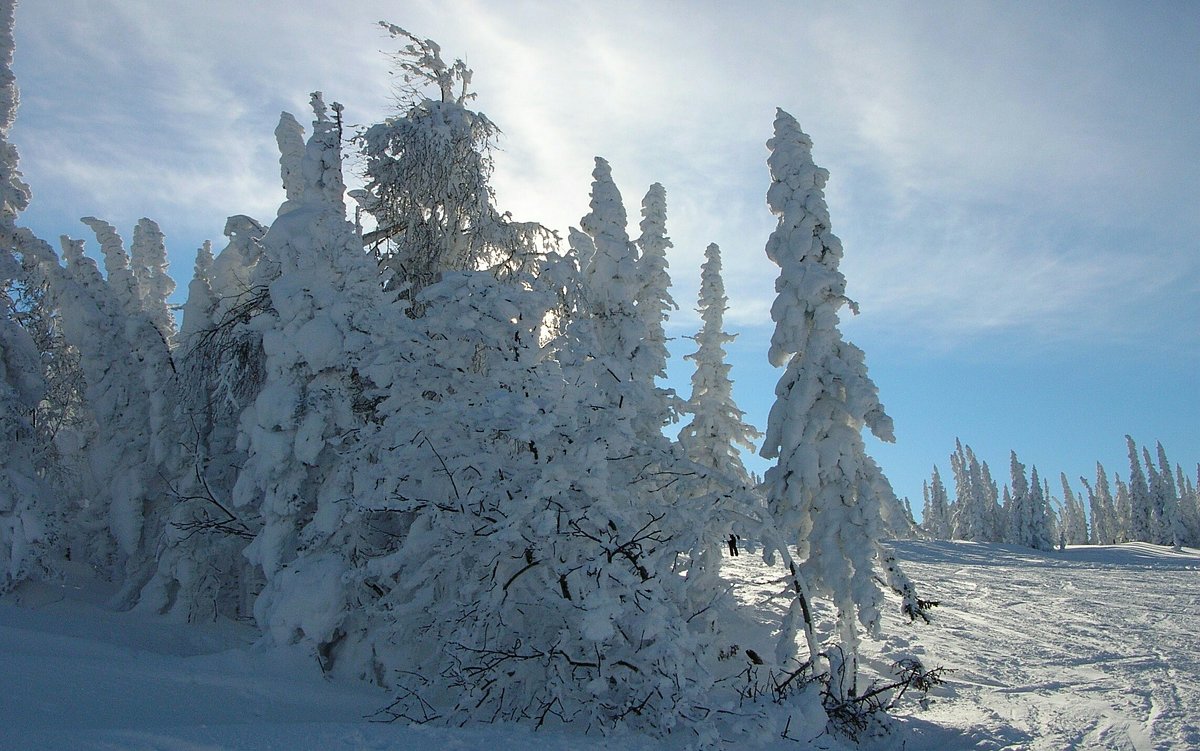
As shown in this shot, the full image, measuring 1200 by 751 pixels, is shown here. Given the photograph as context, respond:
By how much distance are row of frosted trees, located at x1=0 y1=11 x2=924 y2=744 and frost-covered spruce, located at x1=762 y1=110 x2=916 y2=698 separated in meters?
0.05

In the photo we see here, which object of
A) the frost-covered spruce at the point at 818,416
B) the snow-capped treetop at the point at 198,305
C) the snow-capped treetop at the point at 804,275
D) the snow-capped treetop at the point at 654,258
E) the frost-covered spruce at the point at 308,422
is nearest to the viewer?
the frost-covered spruce at the point at 308,422

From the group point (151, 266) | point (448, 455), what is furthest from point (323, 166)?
point (151, 266)

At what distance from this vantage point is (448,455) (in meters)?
7.83

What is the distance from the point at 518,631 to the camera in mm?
7340

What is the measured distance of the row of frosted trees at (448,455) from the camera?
6.83 meters

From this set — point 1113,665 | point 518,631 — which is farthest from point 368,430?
point 1113,665

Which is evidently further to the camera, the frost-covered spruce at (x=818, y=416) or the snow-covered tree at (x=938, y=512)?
the snow-covered tree at (x=938, y=512)

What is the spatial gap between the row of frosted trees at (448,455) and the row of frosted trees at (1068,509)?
64.6 meters

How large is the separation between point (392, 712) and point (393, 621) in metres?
1.31

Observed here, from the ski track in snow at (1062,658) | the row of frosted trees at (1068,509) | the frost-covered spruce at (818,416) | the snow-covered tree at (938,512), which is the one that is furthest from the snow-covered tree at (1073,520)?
the frost-covered spruce at (818,416)

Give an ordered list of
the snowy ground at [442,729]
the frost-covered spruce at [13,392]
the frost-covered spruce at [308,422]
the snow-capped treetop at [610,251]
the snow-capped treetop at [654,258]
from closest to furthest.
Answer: the snowy ground at [442,729] → the frost-covered spruce at [308,422] → the frost-covered spruce at [13,392] → the snow-capped treetop at [610,251] → the snow-capped treetop at [654,258]

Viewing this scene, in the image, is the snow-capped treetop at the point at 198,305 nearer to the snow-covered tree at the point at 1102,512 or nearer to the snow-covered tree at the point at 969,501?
the snow-covered tree at the point at 969,501

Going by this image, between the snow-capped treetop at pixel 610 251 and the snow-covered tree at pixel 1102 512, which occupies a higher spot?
the snow-capped treetop at pixel 610 251

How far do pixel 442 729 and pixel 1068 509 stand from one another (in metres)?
146
